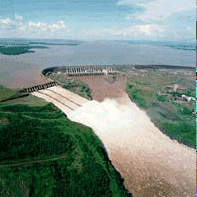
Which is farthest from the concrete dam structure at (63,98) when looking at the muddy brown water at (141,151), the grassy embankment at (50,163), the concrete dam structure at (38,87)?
the grassy embankment at (50,163)

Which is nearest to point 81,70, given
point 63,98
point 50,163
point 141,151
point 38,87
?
point 38,87

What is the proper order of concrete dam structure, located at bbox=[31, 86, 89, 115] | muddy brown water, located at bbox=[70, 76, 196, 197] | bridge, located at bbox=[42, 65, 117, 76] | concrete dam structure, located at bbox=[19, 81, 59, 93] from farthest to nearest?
bridge, located at bbox=[42, 65, 117, 76] → concrete dam structure, located at bbox=[19, 81, 59, 93] → concrete dam structure, located at bbox=[31, 86, 89, 115] → muddy brown water, located at bbox=[70, 76, 196, 197]

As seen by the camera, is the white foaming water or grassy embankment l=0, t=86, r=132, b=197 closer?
grassy embankment l=0, t=86, r=132, b=197

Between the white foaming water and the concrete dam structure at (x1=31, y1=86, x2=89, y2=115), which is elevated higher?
the concrete dam structure at (x1=31, y1=86, x2=89, y2=115)

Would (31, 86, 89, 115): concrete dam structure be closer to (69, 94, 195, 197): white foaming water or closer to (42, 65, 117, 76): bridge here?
(69, 94, 195, 197): white foaming water

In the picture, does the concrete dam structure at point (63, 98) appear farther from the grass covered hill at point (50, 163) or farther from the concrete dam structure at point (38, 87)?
the grass covered hill at point (50, 163)

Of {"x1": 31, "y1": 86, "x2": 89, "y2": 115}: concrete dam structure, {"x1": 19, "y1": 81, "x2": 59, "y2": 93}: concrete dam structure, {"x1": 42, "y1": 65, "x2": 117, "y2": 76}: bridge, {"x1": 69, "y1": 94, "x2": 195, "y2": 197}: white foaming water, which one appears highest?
{"x1": 42, "y1": 65, "x2": 117, "y2": 76}: bridge

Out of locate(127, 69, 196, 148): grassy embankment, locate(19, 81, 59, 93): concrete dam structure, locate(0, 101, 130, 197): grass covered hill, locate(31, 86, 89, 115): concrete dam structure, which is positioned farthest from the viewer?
locate(19, 81, 59, 93): concrete dam structure

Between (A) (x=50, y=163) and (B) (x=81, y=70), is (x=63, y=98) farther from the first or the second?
(B) (x=81, y=70)

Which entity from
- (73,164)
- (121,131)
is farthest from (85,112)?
(73,164)

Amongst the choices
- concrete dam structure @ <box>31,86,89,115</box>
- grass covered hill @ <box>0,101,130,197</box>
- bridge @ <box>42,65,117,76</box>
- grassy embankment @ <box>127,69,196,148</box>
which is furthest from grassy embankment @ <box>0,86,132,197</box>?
bridge @ <box>42,65,117,76</box>
